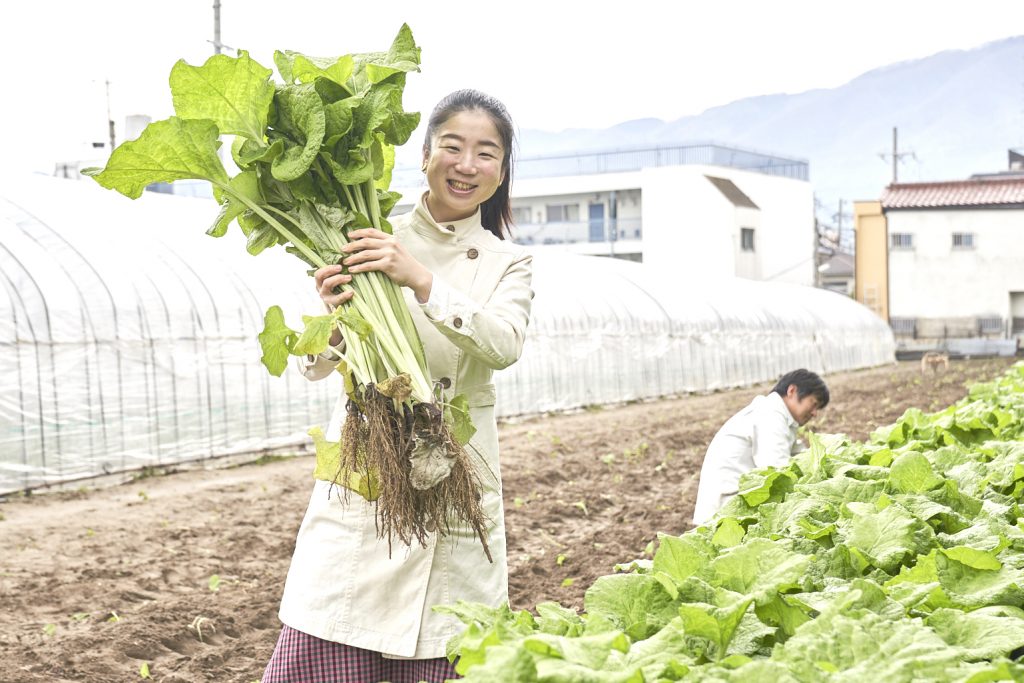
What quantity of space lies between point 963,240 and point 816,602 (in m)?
39.0

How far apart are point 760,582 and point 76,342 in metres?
9.73

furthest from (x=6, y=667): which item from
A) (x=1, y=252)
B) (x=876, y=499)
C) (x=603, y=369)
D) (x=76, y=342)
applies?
(x=603, y=369)

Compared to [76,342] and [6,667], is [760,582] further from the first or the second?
[76,342]

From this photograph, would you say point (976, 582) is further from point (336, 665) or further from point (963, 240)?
point (963, 240)

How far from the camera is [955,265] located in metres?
36.9

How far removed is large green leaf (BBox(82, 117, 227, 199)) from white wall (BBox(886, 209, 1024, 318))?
37.8m

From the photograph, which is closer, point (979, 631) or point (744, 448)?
point (979, 631)

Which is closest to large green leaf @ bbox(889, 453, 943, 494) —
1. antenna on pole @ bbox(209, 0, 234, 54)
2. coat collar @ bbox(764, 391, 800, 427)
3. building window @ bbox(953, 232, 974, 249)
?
coat collar @ bbox(764, 391, 800, 427)

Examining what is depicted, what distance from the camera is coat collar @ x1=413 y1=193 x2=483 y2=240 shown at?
2.55 m

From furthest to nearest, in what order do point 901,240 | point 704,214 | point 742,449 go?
point 704,214 → point 901,240 → point 742,449

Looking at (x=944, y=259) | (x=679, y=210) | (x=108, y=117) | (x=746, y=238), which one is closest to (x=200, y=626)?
(x=108, y=117)

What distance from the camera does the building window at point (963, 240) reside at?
121 feet

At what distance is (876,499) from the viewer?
2.34 m

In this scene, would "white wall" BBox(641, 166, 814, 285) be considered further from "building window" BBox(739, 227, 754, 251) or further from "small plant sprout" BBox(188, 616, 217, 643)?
"small plant sprout" BBox(188, 616, 217, 643)
